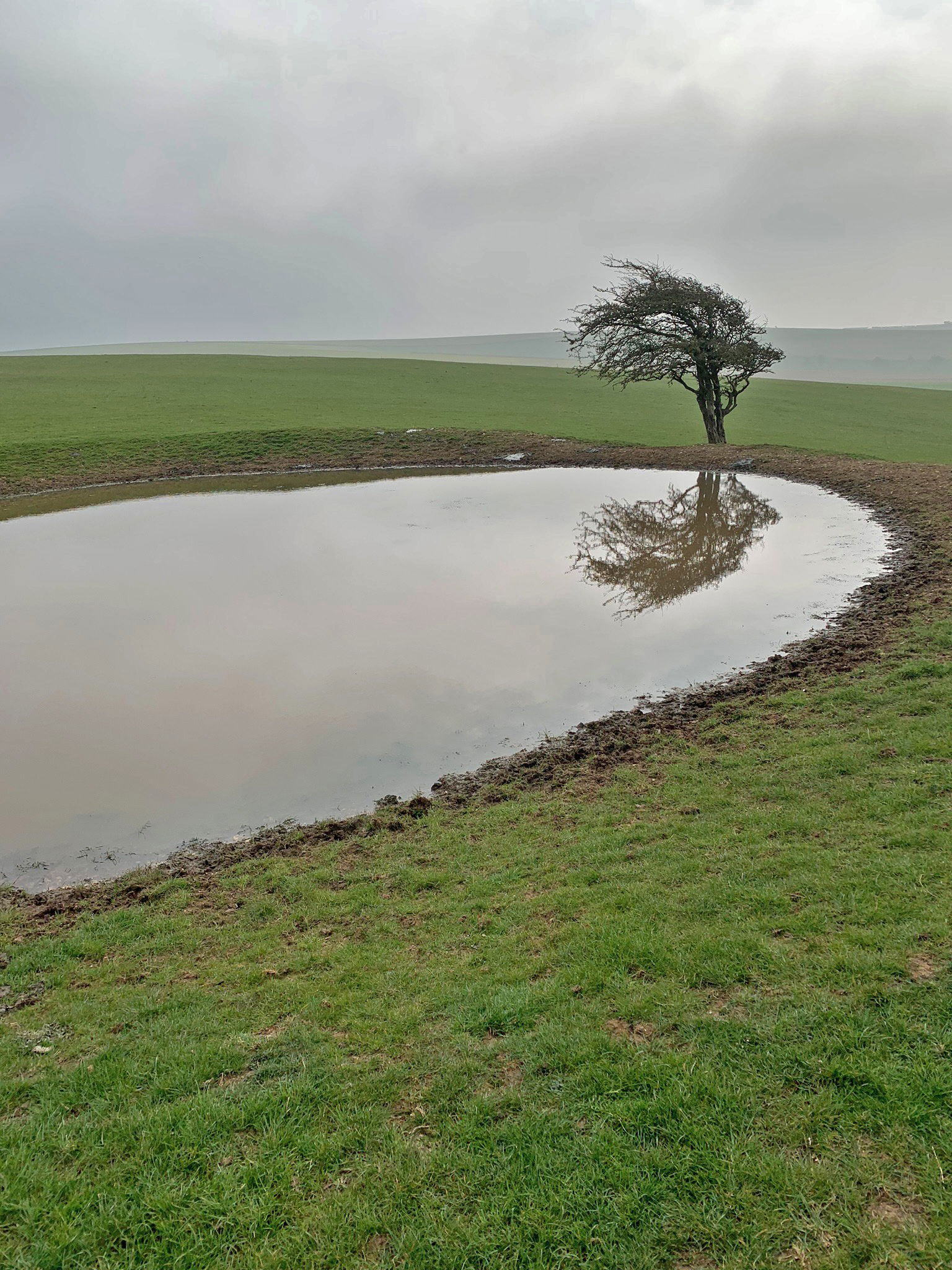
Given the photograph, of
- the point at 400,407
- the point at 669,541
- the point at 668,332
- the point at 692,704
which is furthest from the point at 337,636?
the point at 400,407

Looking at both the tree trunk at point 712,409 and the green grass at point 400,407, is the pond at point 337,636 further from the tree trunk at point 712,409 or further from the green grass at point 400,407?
the green grass at point 400,407

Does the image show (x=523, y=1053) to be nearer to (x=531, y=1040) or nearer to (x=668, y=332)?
(x=531, y=1040)

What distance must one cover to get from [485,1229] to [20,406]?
177 feet

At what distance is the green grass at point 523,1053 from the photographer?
376cm

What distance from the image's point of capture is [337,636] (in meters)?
14.5

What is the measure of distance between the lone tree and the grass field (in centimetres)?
2753

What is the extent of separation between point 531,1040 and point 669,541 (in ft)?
59.4

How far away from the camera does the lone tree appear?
32.7m

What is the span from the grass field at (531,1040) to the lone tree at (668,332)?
27533mm

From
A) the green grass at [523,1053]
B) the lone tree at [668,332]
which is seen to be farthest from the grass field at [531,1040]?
the lone tree at [668,332]

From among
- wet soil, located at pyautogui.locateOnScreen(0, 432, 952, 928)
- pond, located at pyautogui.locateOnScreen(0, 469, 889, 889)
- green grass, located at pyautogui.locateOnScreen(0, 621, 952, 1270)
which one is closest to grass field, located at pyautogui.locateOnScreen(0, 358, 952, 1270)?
green grass, located at pyautogui.locateOnScreen(0, 621, 952, 1270)

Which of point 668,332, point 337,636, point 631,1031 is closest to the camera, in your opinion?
point 631,1031

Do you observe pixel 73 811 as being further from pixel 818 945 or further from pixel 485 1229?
pixel 818 945

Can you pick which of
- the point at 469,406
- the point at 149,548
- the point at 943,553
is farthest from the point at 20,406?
the point at 943,553
